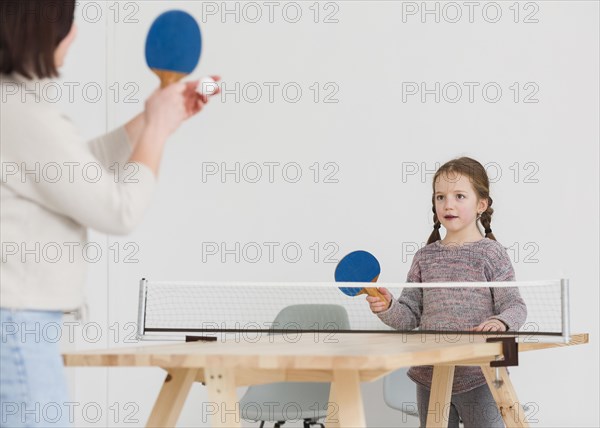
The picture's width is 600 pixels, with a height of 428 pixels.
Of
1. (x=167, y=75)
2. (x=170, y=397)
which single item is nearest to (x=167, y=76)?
(x=167, y=75)

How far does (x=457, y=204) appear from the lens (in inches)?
126

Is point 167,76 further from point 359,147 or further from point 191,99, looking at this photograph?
point 359,147

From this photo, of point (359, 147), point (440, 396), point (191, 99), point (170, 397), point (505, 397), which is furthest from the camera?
point (359, 147)

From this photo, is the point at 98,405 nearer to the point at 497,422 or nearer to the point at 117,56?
the point at 117,56

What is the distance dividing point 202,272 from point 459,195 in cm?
164

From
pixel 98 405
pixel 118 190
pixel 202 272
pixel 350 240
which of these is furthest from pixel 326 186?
pixel 118 190

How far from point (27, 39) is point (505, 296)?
5.97 ft

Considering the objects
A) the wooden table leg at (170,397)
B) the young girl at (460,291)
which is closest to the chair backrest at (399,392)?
the young girl at (460,291)

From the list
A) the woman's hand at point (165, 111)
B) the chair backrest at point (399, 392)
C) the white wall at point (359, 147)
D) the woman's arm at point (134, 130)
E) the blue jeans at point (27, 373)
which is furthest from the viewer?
the white wall at point (359, 147)

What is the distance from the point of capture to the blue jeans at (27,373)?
63.5 inches

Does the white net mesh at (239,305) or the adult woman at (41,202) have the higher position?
the adult woman at (41,202)

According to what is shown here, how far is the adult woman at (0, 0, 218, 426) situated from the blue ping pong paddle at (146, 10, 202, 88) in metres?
0.23

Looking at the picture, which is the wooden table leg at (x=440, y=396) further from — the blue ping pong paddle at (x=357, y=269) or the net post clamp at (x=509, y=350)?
the net post clamp at (x=509, y=350)

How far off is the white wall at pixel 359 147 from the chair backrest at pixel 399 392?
41 cm
